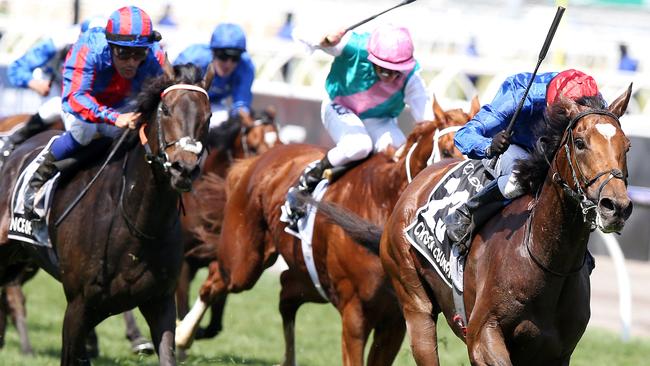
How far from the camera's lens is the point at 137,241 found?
6.53 m

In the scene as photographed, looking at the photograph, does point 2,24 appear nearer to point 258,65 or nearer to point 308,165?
point 258,65

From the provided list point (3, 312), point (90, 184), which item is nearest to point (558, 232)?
point (90, 184)

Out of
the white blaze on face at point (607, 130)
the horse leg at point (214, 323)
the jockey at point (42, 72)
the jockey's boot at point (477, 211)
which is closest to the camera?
the white blaze on face at point (607, 130)

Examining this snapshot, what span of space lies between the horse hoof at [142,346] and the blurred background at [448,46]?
3393 millimetres

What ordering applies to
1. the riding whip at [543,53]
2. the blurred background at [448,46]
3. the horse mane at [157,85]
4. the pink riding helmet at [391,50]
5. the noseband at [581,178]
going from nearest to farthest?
the noseband at [581,178], the riding whip at [543,53], the horse mane at [157,85], the pink riding helmet at [391,50], the blurred background at [448,46]

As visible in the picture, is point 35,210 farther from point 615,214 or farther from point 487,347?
point 615,214

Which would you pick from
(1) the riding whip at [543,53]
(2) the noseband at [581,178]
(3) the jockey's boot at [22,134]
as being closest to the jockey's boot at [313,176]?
(3) the jockey's boot at [22,134]

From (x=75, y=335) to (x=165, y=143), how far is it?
111 centimetres

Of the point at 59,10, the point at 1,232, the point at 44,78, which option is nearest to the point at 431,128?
the point at 1,232

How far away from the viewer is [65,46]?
10.2 m

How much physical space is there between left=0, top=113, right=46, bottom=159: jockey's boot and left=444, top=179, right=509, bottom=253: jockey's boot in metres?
3.61

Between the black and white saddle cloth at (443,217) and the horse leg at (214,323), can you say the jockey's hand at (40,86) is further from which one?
the black and white saddle cloth at (443,217)

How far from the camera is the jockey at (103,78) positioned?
6.67 meters

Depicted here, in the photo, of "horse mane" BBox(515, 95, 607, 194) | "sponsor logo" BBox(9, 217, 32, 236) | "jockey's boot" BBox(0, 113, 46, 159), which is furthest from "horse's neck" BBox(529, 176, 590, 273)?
"jockey's boot" BBox(0, 113, 46, 159)
